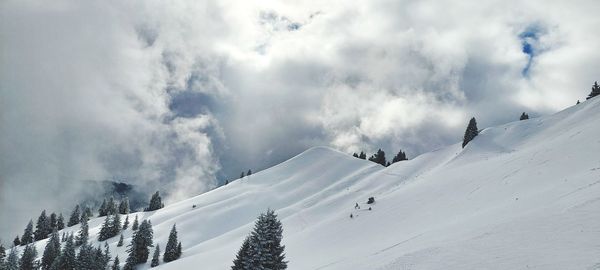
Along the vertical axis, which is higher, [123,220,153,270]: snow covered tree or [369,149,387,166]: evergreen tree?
[369,149,387,166]: evergreen tree

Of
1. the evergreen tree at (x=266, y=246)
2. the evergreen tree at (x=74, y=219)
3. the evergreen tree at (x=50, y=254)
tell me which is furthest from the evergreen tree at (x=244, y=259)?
the evergreen tree at (x=74, y=219)

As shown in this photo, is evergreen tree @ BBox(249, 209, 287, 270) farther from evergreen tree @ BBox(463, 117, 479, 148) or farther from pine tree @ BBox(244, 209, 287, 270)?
evergreen tree @ BBox(463, 117, 479, 148)

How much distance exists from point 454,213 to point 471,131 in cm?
6724

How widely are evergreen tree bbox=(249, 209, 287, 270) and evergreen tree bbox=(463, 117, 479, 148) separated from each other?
3372 inches

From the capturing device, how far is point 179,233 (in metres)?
100

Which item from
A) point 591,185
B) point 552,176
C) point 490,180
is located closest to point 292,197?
point 490,180

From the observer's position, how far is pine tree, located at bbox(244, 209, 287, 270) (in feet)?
98.4

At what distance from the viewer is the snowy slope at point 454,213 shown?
2256 cm

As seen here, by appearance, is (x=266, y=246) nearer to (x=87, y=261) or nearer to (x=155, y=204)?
(x=87, y=261)

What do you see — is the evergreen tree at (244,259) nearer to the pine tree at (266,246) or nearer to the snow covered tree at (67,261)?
the pine tree at (266,246)

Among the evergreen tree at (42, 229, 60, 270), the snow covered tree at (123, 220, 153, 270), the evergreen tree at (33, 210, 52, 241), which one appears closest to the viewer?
the snow covered tree at (123, 220, 153, 270)

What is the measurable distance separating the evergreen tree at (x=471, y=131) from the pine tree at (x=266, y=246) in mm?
85661

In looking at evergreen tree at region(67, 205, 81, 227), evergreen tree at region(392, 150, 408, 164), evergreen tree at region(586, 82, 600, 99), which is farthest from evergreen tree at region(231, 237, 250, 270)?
evergreen tree at region(67, 205, 81, 227)

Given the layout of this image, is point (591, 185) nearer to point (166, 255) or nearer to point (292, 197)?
point (166, 255)
